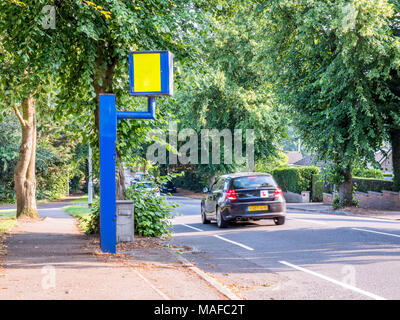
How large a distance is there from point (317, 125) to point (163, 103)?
1402cm

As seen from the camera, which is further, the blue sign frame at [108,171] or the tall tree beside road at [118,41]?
the tall tree beside road at [118,41]

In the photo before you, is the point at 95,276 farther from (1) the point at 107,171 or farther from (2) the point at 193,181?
(2) the point at 193,181

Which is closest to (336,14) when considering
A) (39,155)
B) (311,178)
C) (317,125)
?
(317,125)

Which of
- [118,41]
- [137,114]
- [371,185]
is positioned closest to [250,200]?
[137,114]

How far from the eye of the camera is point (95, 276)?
6.94m

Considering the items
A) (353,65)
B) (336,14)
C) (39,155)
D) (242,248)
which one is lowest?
(242,248)

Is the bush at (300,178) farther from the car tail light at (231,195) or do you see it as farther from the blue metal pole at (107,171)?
the blue metal pole at (107,171)

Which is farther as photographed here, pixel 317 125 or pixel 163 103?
pixel 317 125

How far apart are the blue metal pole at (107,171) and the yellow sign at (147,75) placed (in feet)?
1.92

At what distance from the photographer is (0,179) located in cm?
4050

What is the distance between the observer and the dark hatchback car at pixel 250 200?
568 inches

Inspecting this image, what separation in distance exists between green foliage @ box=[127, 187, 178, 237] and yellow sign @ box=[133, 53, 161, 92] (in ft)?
11.3

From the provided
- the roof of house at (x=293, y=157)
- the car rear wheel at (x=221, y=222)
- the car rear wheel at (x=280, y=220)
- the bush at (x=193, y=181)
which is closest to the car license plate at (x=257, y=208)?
the car rear wheel at (x=280, y=220)
